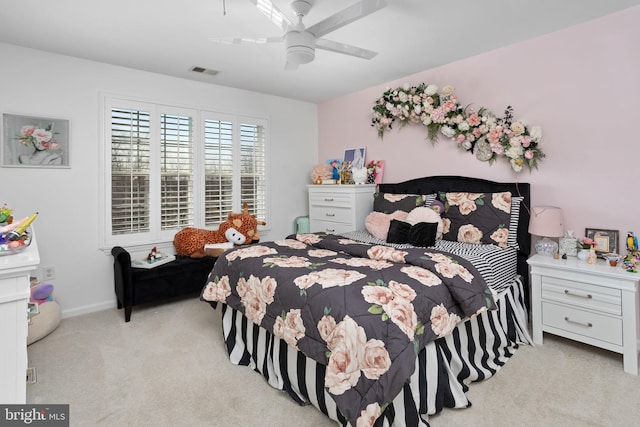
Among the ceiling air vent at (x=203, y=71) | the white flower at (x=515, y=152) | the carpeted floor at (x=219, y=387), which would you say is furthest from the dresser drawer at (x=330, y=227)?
the ceiling air vent at (x=203, y=71)

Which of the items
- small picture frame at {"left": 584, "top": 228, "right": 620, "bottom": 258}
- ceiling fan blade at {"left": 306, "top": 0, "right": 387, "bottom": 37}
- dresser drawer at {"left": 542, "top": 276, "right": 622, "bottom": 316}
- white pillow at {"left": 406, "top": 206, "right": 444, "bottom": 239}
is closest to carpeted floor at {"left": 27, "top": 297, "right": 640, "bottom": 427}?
dresser drawer at {"left": 542, "top": 276, "right": 622, "bottom": 316}

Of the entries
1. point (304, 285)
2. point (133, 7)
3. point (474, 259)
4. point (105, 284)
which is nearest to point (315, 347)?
point (304, 285)

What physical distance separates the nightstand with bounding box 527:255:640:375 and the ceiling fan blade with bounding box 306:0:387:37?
208 cm

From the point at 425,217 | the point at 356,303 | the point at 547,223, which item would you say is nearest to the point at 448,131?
the point at 425,217

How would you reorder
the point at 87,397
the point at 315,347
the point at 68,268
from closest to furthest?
the point at 315,347 < the point at 87,397 < the point at 68,268

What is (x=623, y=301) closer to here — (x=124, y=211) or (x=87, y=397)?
(x=87, y=397)

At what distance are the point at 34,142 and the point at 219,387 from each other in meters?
2.69

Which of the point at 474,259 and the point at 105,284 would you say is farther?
the point at 105,284

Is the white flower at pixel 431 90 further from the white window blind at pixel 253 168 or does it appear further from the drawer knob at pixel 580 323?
the drawer knob at pixel 580 323

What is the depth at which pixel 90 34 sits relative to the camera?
106 inches

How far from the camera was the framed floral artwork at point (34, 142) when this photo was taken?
289 cm

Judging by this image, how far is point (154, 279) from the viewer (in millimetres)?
3281

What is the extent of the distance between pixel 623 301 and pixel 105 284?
430cm

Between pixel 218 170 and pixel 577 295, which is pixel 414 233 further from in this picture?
pixel 218 170
